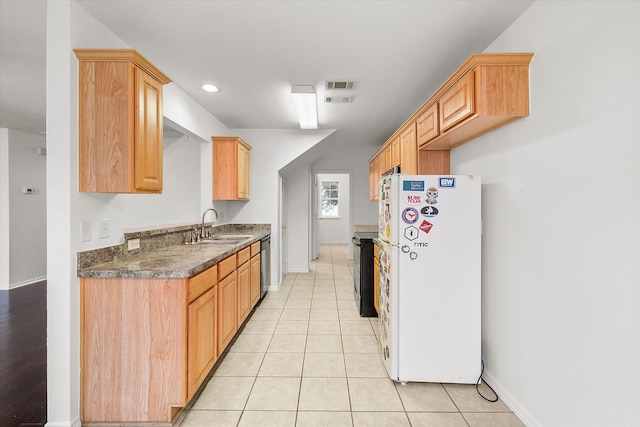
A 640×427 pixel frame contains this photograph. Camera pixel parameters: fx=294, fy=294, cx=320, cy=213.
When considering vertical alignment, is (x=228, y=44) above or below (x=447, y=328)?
above

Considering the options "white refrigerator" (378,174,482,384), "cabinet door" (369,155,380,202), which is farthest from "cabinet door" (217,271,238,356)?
"cabinet door" (369,155,380,202)

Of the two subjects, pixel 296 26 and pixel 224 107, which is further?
pixel 224 107

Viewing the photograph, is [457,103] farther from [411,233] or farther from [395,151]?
[395,151]

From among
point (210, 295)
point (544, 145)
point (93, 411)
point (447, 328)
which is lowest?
point (93, 411)

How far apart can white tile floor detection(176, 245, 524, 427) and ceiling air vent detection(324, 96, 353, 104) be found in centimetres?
260

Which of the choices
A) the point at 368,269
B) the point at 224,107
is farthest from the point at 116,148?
the point at 368,269

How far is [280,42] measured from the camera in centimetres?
225

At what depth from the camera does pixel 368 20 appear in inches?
77.7

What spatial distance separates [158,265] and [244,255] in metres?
1.25

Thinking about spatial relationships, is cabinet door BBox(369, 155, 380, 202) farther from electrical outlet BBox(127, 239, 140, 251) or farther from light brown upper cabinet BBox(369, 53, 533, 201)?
electrical outlet BBox(127, 239, 140, 251)

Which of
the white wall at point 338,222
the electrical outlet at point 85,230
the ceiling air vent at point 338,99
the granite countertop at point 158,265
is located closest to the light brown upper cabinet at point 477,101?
the ceiling air vent at point 338,99

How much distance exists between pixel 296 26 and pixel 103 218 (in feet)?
6.15

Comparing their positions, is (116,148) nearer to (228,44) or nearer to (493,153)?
(228,44)

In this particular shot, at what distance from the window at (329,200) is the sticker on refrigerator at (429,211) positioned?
853 cm
